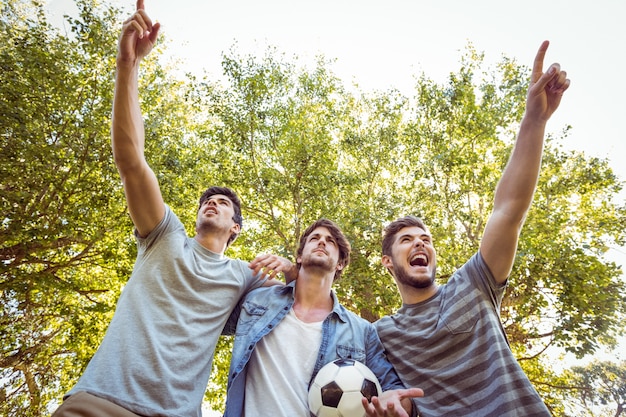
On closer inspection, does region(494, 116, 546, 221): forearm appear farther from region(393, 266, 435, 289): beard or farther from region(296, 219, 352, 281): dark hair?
region(296, 219, 352, 281): dark hair

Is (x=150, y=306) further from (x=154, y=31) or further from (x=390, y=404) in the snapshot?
(x=154, y=31)

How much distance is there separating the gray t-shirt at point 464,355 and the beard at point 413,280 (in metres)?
0.14

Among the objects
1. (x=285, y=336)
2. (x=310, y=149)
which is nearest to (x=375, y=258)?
(x=310, y=149)

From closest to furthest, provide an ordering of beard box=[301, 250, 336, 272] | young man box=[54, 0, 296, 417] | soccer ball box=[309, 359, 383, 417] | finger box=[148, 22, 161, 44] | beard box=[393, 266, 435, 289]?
young man box=[54, 0, 296, 417], soccer ball box=[309, 359, 383, 417], finger box=[148, 22, 161, 44], beard box=[393, 266, 435, 289], beard box=[301, 250, 336, 272]

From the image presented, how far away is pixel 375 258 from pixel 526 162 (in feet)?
24.4

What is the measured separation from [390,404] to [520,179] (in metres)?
1.87

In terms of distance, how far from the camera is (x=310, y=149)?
34.1ft

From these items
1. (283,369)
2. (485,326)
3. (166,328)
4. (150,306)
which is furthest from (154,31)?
(485,326)

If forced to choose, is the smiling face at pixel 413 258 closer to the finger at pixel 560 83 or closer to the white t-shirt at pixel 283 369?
the white t-shirt at pixel 283 369

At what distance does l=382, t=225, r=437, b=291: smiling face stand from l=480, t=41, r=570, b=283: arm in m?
0.63

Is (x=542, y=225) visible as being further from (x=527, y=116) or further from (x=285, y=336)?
(x=285, y=336)

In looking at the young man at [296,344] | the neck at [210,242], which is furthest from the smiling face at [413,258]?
the neck at [210,242]

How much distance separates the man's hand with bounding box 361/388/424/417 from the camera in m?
2.10

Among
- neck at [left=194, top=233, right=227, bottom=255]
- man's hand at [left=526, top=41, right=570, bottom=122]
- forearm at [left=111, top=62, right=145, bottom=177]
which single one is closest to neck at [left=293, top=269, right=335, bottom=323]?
neck at [left=194, top=233, right=227, bottom=255]
